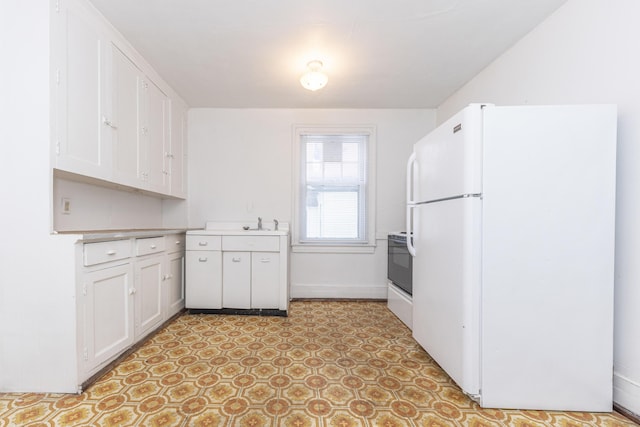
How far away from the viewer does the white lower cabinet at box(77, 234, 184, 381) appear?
1.61 metres

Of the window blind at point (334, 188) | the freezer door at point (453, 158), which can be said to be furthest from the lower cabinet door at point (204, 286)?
the freezer door at point (453, 158)

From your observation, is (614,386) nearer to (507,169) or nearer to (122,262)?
(507,169)

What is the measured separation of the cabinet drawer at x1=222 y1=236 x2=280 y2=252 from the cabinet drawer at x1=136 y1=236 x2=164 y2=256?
1.93 feet

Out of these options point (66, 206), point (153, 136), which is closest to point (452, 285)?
point (66, 206)

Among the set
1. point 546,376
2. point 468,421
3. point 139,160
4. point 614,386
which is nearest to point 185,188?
point 139,160

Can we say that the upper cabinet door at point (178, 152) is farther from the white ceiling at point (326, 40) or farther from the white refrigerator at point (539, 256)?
the white refrigerator at point (539, 256)

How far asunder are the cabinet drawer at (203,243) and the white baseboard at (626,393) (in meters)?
3.05

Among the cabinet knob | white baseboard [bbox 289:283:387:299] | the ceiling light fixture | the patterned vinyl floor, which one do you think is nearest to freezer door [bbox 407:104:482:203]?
the ceiling light fixture

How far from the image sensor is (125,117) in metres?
2.19

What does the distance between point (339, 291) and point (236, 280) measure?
1.31 m

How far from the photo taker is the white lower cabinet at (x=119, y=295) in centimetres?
161

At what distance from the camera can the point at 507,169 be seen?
4.73ft

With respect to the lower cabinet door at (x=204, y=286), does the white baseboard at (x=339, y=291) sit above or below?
below

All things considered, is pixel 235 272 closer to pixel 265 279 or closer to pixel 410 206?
pixel 265 279
